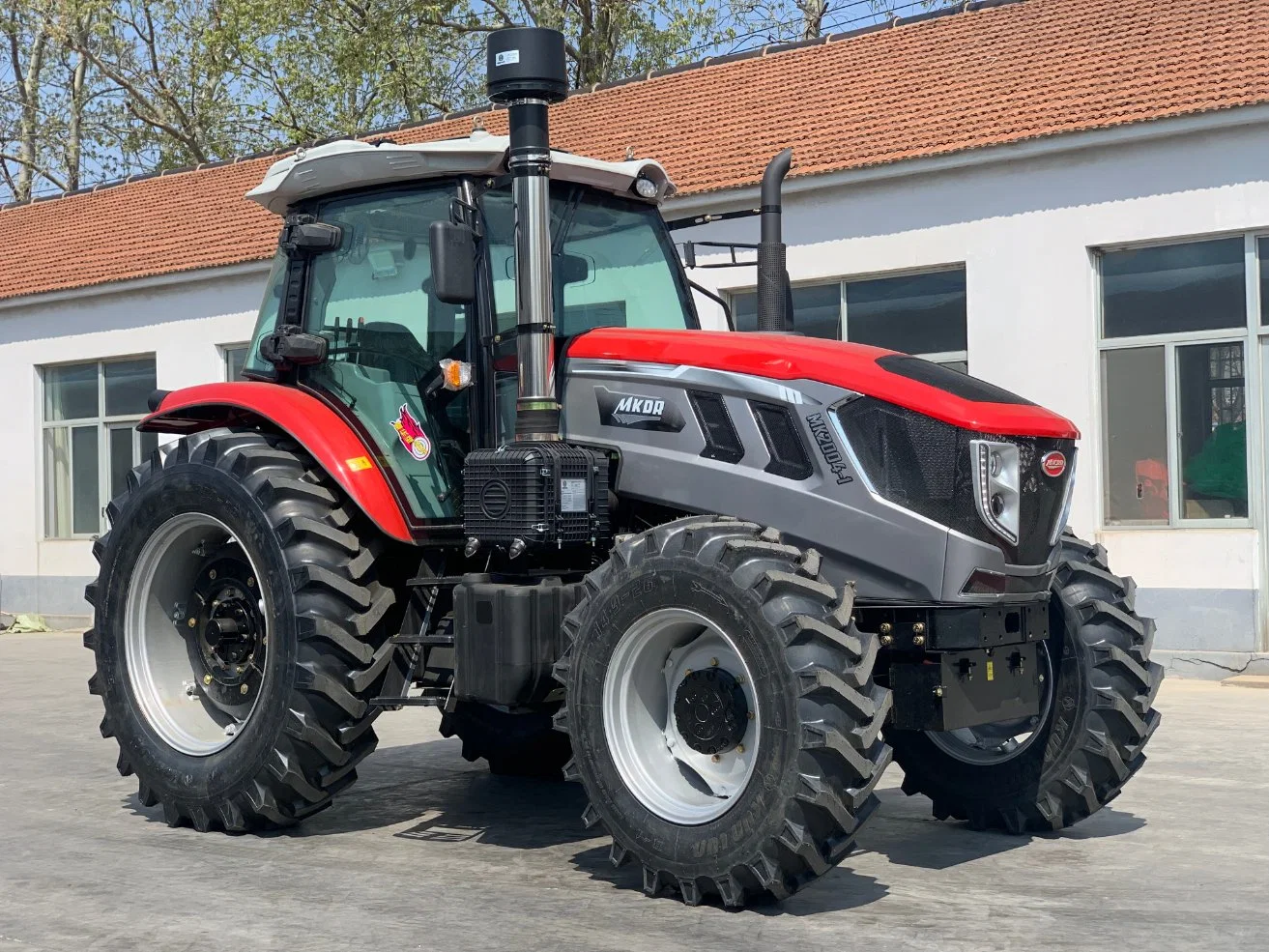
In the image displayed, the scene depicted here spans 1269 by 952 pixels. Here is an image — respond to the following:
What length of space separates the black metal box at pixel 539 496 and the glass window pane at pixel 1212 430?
8.82 metres

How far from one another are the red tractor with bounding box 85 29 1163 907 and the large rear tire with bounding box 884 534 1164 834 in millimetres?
15

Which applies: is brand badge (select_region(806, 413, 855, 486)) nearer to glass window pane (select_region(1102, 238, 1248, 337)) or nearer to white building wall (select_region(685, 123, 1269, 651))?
white building wall (select_region(685, 123, 1269, 651))

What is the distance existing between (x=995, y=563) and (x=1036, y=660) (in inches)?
25.7

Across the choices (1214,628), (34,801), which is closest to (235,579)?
(34,801)

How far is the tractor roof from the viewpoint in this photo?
6.79 meters

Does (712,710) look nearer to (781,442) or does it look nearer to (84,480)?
(781,442)

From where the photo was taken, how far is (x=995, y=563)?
18.9 feet

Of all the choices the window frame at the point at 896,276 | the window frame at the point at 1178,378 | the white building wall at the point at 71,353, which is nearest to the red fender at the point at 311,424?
the window frame at the point at 896,276

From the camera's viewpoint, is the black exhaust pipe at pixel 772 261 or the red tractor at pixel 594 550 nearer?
the red tractor at pixel 594 550

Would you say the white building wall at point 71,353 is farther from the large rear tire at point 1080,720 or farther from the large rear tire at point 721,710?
the large rear tire at point 721,710

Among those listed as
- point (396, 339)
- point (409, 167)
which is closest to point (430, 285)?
point (396, 339)

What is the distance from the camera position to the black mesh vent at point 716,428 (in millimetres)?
6016

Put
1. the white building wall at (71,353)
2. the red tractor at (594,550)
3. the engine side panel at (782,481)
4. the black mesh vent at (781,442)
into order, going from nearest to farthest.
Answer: the red tractor at (594,550) → the engine side panel at (782,481) → the black mesh vent at (781,442) → the white building wall at (71,353)

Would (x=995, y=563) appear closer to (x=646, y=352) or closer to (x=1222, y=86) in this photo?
(x=646, y=352)
